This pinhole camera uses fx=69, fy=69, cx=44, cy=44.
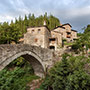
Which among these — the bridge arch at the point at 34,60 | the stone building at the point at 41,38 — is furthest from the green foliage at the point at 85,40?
the bridge arch at the point at 34,60

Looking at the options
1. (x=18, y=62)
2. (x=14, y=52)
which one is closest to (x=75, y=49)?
(x=18, y=62)

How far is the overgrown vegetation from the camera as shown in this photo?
5.30 meters

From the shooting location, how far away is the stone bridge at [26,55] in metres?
5.08

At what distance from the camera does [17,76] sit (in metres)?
7.18

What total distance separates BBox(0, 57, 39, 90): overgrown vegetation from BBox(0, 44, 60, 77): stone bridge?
1.05 m

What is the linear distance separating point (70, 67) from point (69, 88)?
1498 millimetres

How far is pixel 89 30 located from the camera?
12773 millimetres

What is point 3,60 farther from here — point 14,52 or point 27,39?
point 27,39

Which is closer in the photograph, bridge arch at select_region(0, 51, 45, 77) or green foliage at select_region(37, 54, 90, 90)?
green foliage at select_region(37, 54, 90, 90)

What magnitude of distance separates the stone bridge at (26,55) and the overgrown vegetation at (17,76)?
41.5 inches

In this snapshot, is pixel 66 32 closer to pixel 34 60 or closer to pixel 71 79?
pixel 34 60

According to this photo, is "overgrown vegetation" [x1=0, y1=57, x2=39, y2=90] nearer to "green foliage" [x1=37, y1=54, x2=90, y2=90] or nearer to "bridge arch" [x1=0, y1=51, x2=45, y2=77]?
"bridge arch" [x1=0, y1=51, x2=45, y2=77]

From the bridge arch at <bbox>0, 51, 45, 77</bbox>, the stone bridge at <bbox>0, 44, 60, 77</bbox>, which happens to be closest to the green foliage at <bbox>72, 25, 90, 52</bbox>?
the stone bridge at <bbox>0, 44, 60, 77</bbox>

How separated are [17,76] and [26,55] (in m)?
2.32
